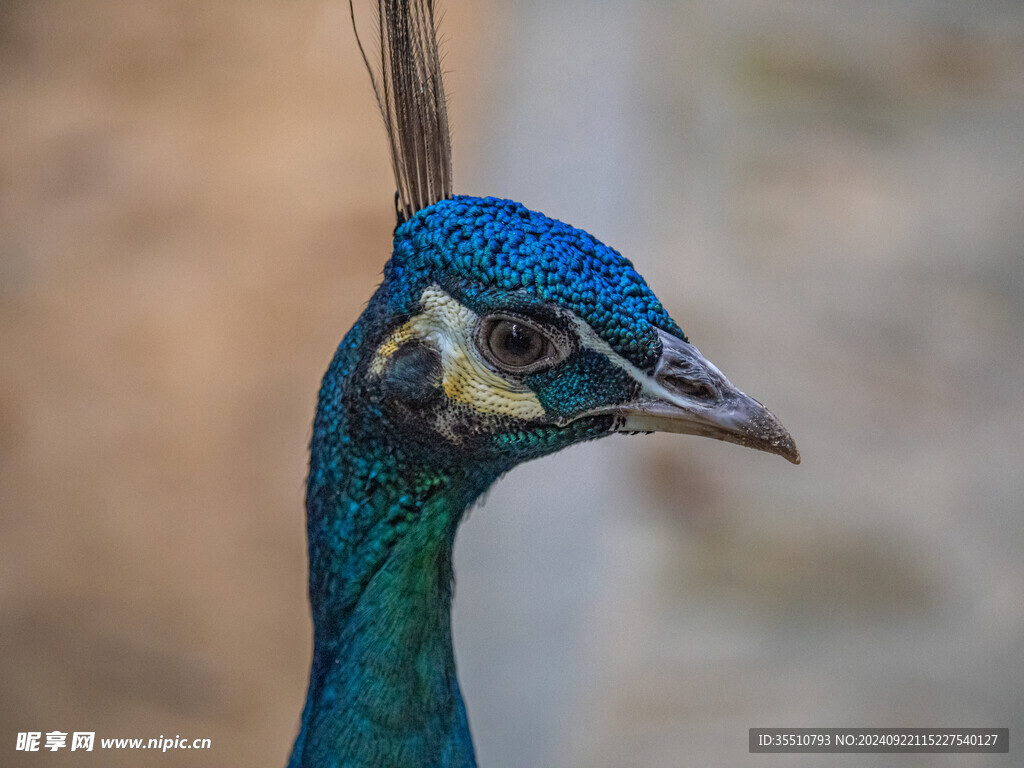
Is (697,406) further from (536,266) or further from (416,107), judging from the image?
(416,107)

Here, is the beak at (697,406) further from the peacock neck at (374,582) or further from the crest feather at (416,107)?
the crest feather at (416,107)

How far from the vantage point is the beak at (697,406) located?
1.42 metres

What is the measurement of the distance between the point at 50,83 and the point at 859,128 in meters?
3.88

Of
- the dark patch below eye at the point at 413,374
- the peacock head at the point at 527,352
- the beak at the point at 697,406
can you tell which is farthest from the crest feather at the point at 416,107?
the beak at the point at 697,406

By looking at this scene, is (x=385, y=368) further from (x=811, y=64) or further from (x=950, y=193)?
(x=811, y=64)

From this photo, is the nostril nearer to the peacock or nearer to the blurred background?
the peacock

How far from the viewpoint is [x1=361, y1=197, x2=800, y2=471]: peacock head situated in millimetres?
1402

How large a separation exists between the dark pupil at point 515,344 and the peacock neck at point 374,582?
18 centimetres

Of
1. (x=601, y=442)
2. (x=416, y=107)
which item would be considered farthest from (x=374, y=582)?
(x=601, y=442)

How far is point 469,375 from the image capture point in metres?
1.43

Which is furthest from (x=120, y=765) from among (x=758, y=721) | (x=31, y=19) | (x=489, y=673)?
(x=31, y=19)

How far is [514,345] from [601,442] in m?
2.19

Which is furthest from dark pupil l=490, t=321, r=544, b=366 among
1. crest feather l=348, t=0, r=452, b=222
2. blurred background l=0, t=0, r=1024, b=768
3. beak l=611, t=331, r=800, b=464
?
blurred background l=0, t=0, r=1024, b=768

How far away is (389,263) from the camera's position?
1.49 meters
